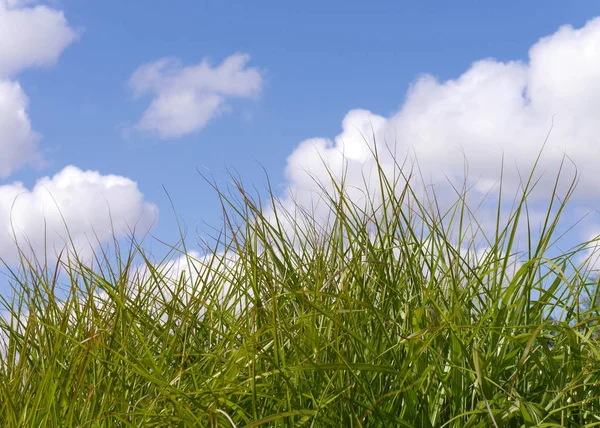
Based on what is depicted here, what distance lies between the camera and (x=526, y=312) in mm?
2164

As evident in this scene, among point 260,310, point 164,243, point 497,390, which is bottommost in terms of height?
point 497,390

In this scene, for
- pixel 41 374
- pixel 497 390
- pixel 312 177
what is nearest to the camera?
pixel 497 390

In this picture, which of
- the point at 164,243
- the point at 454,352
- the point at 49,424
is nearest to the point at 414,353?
the point at 454,352

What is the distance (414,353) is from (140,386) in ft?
3.42

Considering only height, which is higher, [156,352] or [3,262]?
[3,262]

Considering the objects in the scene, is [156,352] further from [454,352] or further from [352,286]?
[454,352]

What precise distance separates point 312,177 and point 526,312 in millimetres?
1004

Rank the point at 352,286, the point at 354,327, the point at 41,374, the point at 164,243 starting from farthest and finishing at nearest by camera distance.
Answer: the point at 164,243, the point at 41,374, the point at 352,286, the point at 354,327

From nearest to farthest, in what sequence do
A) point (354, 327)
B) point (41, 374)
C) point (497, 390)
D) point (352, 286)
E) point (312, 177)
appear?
point (497, 390) → point (354, 327) → point (352, 286) → point (41, 374) → point (312, 177)

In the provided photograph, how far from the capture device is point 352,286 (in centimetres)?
237

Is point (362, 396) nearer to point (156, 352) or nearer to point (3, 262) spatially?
point (156, 352)

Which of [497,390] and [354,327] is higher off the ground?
[354,327]

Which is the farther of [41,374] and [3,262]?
[3,262]

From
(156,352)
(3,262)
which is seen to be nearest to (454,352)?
(156,352)
